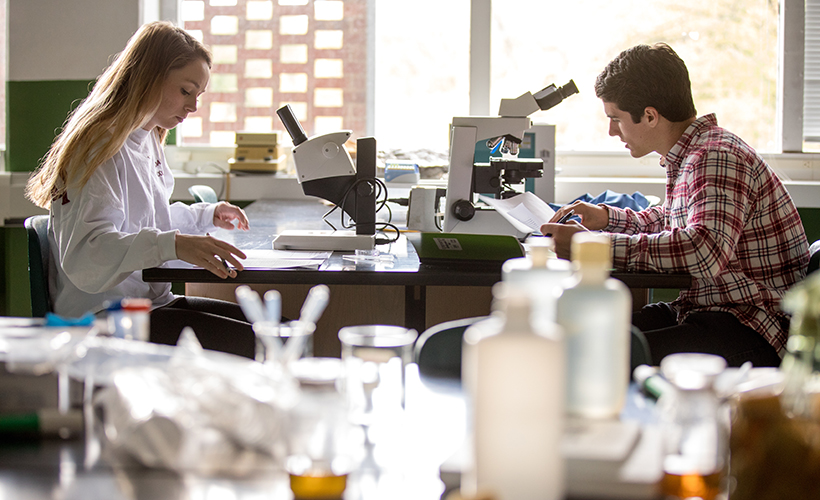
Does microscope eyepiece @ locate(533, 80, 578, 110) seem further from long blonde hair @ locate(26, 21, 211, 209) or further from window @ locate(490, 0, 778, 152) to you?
window @ locate(490, 0, 778, 152)

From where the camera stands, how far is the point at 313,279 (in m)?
1.75

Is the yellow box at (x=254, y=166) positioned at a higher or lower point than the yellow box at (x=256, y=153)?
lower

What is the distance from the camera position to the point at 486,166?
7.36 feet

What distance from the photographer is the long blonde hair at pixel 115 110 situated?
Result: 1876 millimetres

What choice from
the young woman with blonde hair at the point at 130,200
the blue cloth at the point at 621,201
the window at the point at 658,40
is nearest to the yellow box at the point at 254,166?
the window at the point at 658,40

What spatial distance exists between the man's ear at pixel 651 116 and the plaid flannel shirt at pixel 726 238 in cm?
8

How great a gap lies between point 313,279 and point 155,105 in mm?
721

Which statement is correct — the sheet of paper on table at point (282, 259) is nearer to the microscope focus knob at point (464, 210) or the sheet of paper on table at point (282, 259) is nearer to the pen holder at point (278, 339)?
the microscope focus knob at point (464, 210)

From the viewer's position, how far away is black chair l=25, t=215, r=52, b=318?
1.96 meters

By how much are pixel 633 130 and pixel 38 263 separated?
65.0 inches

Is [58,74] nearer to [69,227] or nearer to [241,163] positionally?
[241,163]

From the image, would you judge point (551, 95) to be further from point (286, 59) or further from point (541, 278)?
point (286, 59)

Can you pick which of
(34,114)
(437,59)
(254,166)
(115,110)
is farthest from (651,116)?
(34,114)

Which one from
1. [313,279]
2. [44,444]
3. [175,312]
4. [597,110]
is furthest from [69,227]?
[597,110]
